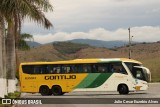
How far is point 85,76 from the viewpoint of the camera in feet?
117

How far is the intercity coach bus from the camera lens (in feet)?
114

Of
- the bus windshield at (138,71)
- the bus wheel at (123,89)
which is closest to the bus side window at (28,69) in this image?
the bus wheel at (123,89)

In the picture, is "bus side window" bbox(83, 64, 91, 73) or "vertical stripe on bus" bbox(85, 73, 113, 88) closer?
"vertical stripe on bus" bbox(85, 73, 113, 88)

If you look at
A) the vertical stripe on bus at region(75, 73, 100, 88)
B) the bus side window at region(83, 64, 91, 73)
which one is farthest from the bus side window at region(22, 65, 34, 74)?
the bus side window at region(83, 64, 91, 73)

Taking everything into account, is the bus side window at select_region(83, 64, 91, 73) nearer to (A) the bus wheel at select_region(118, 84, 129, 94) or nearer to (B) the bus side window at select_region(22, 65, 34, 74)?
(A) the bus wheel at select_region(118, 84, 129, 94)

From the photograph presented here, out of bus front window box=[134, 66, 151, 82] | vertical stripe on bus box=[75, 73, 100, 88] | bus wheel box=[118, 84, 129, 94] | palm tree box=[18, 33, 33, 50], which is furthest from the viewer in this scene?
palm tree box=[18, 33, 33, 50]

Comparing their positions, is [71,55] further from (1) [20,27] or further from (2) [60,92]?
(1) [20,27]

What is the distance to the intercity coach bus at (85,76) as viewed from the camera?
3481 centimetres

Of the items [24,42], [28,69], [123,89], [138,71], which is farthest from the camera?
[24,42]

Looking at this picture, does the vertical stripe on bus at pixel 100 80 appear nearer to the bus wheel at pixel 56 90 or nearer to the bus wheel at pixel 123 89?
the bus wheel at pixel 123 89

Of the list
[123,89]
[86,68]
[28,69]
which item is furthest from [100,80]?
[28,69]

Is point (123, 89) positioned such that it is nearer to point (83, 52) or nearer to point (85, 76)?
point (85, 76)

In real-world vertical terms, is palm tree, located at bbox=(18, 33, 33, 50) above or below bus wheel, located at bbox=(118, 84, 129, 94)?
above

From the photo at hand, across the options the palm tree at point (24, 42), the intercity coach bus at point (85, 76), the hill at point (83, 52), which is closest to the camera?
the intercity coach bus at point (85, 76)
